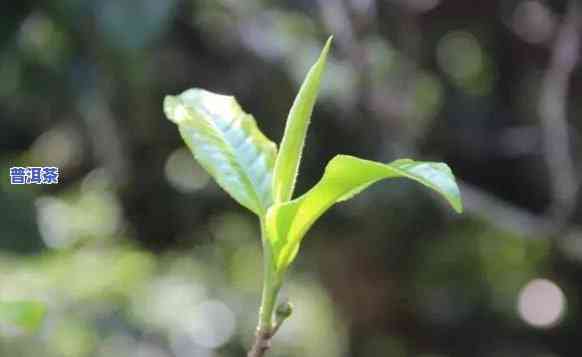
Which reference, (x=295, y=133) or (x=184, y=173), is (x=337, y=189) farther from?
(x=184, y=173)

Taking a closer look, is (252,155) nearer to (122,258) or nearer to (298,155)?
(298,155)

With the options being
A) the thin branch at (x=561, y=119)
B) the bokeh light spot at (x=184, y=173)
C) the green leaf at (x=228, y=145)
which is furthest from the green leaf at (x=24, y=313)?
the bokeh light spot at (x=184, y=173)

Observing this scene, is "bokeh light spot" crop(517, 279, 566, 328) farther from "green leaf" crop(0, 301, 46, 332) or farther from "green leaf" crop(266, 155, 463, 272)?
"green leaf" crop(266, 155, 463, 272)

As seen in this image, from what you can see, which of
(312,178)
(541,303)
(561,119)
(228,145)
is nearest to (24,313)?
(228,145)

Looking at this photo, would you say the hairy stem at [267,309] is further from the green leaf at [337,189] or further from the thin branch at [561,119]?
the thin branch at [561,119]

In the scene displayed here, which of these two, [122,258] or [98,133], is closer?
[122,258]

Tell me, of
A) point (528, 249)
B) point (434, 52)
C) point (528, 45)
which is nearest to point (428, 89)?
point (434, 52)
